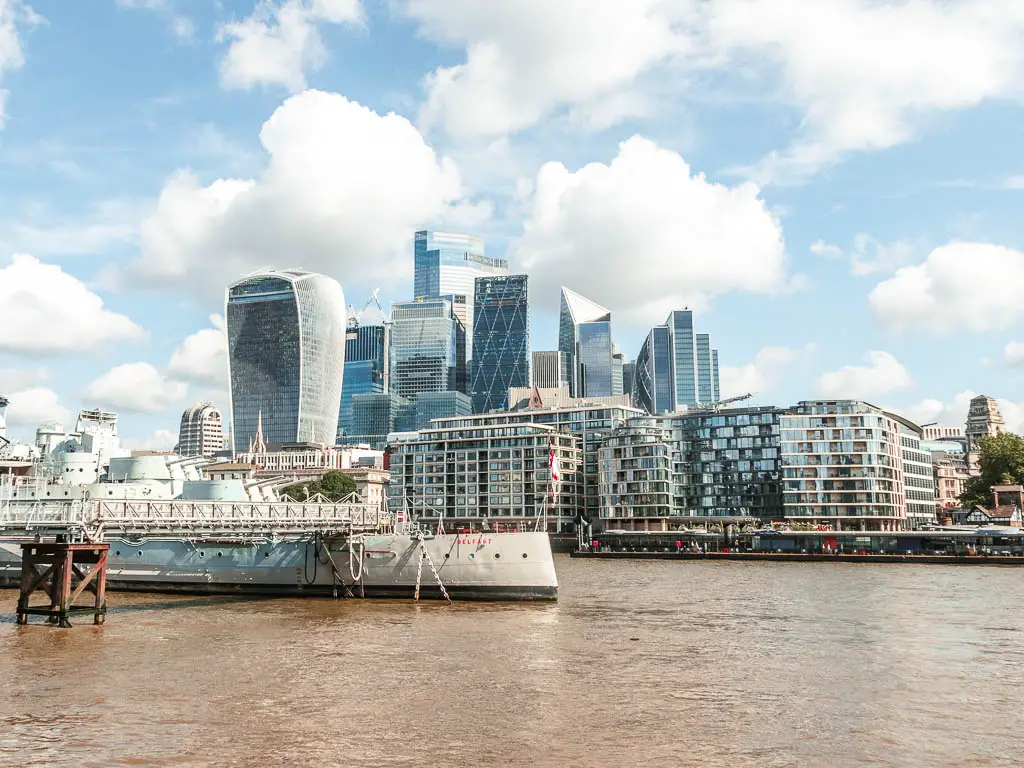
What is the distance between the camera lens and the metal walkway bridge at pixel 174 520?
A: 1881 inches

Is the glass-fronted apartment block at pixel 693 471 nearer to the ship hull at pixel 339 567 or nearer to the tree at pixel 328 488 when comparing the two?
the tree at pixel 328 488

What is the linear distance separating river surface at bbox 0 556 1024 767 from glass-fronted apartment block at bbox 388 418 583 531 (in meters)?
122

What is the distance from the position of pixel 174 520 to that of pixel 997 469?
13837 centimetres

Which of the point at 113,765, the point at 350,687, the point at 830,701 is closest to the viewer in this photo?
the point at 113,765

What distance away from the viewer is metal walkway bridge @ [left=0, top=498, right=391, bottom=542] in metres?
47.8

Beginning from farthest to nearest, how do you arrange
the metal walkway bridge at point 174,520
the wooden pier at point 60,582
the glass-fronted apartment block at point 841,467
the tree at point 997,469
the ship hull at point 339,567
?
the glass-fronted apartment block at point 841,467, the tree at point 997,469, the ship hull at point 339,567, the metal walkway bridge at point 174,520, the wooden pier at point 60,582

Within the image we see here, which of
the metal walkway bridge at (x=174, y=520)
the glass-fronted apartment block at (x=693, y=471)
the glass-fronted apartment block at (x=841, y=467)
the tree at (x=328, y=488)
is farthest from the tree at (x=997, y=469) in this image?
the metal walkway bridge at (x=174, y=520)

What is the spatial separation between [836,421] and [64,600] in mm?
133199

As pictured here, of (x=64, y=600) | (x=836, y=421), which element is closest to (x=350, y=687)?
(x=64, y=600)

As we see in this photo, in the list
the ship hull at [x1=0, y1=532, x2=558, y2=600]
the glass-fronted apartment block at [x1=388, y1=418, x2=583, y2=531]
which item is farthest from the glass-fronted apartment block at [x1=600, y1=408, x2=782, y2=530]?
the ship hull at [x1=0, y1=532, x2=558, y2=600]

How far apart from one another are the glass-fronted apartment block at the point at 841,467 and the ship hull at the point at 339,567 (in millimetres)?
109108

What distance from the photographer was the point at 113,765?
19.4 meters

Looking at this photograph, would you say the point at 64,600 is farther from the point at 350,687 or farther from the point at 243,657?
the point at 350,687

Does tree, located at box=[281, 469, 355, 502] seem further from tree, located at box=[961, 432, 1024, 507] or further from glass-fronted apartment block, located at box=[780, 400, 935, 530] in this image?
tree, located at box=[961, 432, 1024, 507]
